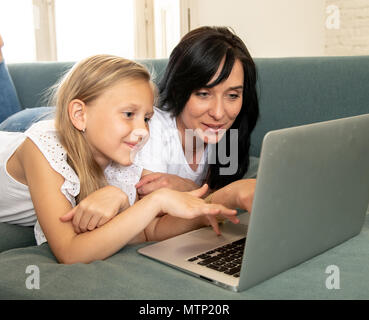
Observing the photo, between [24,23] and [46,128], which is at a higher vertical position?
[24,23]

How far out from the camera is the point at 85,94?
42.6 inches

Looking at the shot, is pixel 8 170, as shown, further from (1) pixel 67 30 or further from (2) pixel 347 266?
(1) pixel 67 30

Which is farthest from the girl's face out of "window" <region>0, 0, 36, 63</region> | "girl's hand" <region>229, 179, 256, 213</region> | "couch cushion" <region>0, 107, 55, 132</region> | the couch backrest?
"window" <region>0, 0, 36, 63</region>

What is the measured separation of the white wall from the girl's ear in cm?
310

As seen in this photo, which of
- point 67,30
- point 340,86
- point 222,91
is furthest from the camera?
point 67,30

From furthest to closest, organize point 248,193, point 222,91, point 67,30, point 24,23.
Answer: point 67,30, point 24,23, point 222,91, point 248,193

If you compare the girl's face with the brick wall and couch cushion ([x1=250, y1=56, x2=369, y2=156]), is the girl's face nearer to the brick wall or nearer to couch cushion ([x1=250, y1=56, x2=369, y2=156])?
couch cushion ([x1=250, y1=56, x2=369, y2=156])

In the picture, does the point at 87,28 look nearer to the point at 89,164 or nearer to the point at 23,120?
the point at 23,120

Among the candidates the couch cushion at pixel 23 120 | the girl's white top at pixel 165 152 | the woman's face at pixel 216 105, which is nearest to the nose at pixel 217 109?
the woman's face at pixel 216 105

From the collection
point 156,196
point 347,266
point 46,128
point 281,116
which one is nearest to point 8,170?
point 46,128

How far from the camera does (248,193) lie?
1.00 meters

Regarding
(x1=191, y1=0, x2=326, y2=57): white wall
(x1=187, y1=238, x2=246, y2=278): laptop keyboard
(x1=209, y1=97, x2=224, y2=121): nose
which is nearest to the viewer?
(x1=187, y1=238, x2=246, y2=278): laptop keyboard

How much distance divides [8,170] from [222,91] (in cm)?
62

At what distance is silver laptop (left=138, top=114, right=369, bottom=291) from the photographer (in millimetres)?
629
